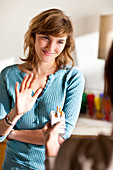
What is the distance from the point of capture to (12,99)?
135cm

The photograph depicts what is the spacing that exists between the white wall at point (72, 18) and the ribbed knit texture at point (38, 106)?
1929 millimetres

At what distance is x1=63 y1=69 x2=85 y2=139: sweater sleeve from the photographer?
1338 millimetres

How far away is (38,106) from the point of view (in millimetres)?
1333

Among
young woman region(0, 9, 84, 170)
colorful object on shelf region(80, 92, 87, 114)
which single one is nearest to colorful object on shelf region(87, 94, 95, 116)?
colorful object on shelf region(80, 92, 87, 114)

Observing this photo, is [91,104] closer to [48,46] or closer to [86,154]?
[48,46]

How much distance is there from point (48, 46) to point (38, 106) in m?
0.32

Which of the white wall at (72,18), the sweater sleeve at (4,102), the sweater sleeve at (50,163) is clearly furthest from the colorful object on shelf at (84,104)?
the sweater sleeve at (50,163)

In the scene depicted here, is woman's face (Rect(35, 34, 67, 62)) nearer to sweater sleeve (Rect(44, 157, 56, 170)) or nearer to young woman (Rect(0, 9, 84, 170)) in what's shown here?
young woman (Rect(0, 9, 84, 170))

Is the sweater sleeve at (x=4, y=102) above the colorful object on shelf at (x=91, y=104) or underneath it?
above

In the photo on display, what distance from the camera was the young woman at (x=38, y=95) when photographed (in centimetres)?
126

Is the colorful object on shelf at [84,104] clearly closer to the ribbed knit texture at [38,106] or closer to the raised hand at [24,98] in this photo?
the ribbed knit texture at [38,106]

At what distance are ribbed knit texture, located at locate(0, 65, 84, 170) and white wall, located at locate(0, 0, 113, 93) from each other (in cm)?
193

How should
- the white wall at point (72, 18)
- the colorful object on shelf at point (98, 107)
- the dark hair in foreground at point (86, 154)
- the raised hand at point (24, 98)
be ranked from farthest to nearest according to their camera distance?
the white wall at point (72, 18)
the colorful object on shelf at point (98, 107)
the raised hand at point (24, 98)
the dark hair in foreground at point (86, 154)

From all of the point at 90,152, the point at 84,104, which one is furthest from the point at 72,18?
the point at 90,152
